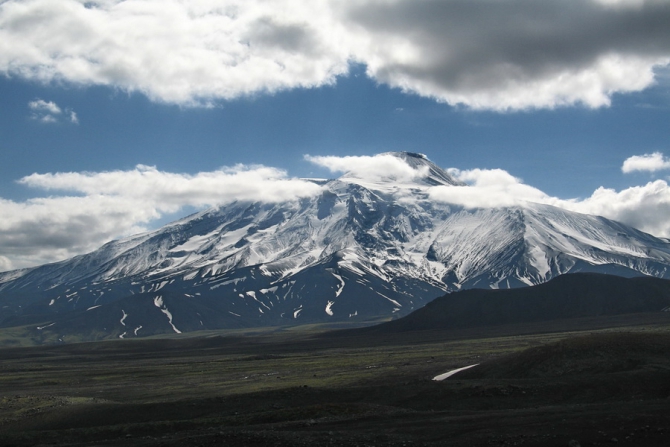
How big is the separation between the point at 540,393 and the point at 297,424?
894 inches

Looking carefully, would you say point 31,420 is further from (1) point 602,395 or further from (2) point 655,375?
(2) point 655,375

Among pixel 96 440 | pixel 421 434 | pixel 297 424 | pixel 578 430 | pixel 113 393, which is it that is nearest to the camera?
pixel 578 430

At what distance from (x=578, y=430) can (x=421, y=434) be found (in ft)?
31.8

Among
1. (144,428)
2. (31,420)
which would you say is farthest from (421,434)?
(31,420)

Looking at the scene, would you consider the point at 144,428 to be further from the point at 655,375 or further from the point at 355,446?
the point at 655,375

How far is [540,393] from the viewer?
5875cm

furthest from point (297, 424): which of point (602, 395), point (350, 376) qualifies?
point (350, 376)

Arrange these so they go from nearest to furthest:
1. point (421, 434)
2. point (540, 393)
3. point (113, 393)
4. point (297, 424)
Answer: point (421, 434)
point (297, 424)
point (540, 393)
point (113, 393)

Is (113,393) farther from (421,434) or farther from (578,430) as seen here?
(578,430)

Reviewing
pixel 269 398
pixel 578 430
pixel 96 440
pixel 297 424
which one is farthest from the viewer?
pixel 269 398

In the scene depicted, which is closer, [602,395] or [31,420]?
[602,395]

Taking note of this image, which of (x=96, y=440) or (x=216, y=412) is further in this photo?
(x=216, y=412)

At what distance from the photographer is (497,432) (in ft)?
134

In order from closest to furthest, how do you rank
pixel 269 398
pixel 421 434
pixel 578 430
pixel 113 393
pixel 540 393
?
pixel 578 430 → pixel 421 434 → pixel 540 393 → pixel 269 398 → pixel 113 393
